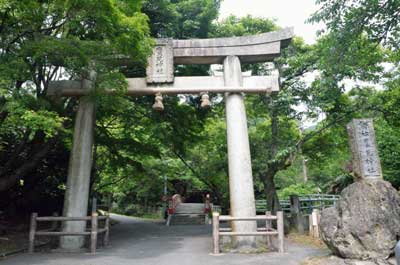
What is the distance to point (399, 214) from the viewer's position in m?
6.80

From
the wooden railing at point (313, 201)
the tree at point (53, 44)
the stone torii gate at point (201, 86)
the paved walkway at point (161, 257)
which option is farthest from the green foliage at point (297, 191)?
the tree at point (53, 44)

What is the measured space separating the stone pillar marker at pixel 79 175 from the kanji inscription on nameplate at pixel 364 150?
737 centimetres

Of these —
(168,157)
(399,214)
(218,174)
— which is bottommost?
(399,214)

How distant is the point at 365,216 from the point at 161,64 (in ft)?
23.0

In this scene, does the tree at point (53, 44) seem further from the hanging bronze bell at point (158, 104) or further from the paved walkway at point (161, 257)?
the paved walkway at point (161, 257)

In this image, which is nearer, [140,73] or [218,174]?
[140,73]

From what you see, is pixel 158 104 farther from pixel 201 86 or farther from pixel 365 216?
pixel 365 216

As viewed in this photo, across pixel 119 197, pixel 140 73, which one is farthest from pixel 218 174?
pixel 119 197

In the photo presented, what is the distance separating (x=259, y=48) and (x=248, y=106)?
4756 mm

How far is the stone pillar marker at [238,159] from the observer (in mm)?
9117

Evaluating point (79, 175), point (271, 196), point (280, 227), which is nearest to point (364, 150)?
point (280, 227)

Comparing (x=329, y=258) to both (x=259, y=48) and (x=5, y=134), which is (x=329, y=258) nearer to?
(x=259, y=48)

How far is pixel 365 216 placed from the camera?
6676 millimetres

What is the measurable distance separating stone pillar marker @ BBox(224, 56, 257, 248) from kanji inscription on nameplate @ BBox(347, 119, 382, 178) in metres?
2.97
